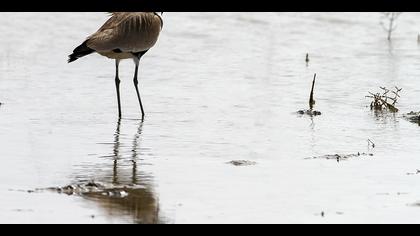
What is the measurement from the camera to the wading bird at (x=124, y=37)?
11750 mm

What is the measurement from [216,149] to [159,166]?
3.22 feet

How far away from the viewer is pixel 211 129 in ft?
34.6

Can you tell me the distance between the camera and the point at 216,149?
9453mm

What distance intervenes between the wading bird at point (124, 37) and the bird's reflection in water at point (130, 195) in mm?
3002

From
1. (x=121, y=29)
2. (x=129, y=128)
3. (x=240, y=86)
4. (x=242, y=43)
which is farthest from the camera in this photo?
(x=242, y=43)

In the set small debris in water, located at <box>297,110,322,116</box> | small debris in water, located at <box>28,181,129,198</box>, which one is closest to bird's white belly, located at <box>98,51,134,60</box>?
small debris in water, located at <box>297,110,322,116</box>

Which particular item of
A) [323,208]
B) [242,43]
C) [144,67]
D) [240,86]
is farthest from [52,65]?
[323,208]

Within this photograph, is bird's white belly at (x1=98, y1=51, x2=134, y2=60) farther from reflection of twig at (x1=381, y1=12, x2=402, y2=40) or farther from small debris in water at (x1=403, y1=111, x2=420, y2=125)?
reflection of twig at (x1=381, y1=12, x2=402, y2=40)

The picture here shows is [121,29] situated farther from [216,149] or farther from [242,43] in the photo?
[242,43]

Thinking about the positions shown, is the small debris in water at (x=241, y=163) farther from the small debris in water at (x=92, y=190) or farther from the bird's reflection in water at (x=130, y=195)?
the small debris in water at (x=92, y=190)

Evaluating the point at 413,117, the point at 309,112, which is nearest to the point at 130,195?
the point at 309,112

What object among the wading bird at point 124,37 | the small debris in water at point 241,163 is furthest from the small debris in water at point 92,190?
the wading bird at point 124,37

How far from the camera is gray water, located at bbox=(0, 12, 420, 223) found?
724cm
